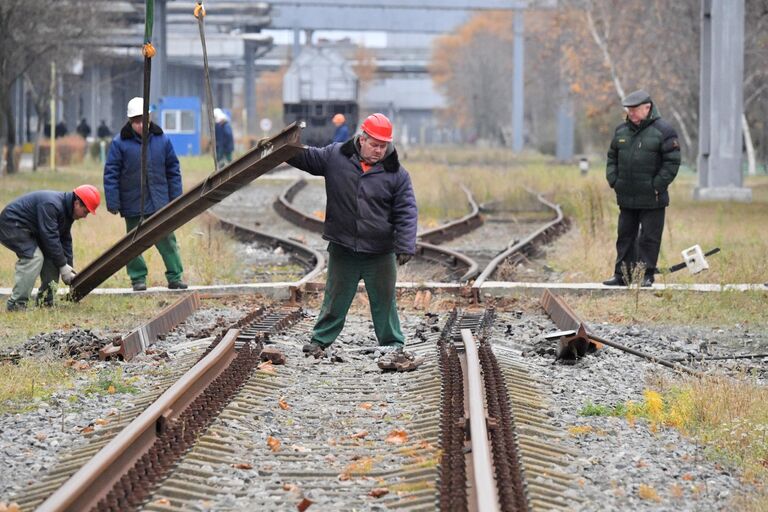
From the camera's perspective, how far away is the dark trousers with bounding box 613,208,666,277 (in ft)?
45.7

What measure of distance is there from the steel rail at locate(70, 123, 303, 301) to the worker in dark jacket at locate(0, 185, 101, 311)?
32cm

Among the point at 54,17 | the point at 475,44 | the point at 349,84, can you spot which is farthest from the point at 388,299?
the point at 475,44

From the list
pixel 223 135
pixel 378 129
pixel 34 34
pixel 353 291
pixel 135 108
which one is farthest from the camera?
pixel 34 34

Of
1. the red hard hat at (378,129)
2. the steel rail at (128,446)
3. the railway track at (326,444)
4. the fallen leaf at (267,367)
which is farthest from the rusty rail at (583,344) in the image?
the steel rail at (128,446)

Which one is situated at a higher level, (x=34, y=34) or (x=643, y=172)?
(x=34, y=34)

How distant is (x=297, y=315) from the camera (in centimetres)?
1191

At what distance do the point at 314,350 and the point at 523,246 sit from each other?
358 inches

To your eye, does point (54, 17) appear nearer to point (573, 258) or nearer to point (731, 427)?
point (573, 258)

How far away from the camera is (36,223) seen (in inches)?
481

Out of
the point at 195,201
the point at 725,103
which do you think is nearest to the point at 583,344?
the point at 195,201

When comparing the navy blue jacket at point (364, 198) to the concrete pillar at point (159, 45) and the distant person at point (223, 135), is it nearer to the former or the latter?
the distant person at point (223, 135)

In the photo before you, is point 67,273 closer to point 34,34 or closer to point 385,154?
point 385,154

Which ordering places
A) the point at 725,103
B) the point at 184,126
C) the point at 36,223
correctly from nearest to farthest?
the point at 36,223 < the point at 725,103 < the point at 184,126

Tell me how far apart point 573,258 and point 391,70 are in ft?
337
